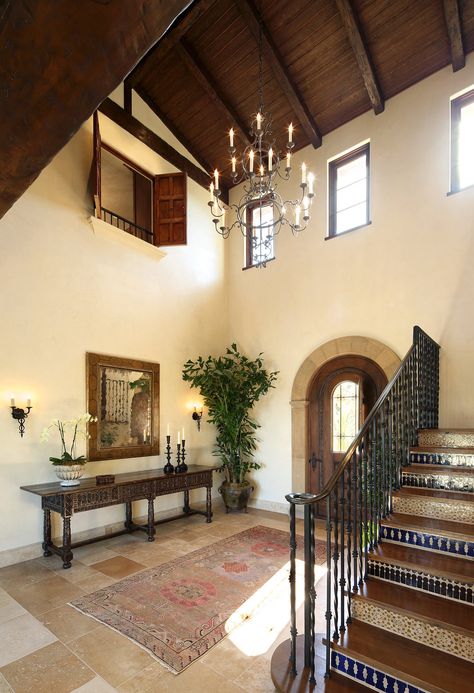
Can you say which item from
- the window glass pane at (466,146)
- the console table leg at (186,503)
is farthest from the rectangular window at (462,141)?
the console table leg at (186,503)

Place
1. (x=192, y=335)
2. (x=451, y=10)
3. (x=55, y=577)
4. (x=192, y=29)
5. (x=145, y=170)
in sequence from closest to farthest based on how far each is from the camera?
(x=55, y=577)
(x=451, y=10)
(x=192, y=29)
(x=145, y=170)
(x=192, y=335)

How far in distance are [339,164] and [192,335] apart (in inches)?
139

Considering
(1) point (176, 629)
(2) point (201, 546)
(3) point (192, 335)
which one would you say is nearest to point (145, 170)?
→ (3) point (192, 335)

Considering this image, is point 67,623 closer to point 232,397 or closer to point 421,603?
point 421,603

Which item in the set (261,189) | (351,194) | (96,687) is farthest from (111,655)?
(351,194)

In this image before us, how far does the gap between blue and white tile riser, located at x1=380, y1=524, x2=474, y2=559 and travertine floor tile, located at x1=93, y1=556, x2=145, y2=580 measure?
250 centimetres

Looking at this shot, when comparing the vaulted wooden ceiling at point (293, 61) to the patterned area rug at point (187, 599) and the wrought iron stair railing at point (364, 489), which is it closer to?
the wrought iron stair railing at point (364, 489)

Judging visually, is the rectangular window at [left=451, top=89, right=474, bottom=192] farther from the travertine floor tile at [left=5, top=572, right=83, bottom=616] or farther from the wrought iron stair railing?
the travertine floor tile at [left=5, top=572, right=83, bottom=616]

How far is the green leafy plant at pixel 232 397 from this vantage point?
20.0 ft

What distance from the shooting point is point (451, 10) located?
4449 mm

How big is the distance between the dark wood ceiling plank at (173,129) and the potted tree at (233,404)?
3514mm

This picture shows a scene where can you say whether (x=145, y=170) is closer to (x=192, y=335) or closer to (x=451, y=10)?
(x=192, y=335)

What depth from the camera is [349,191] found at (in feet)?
19.6

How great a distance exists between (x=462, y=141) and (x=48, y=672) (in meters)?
6.56
